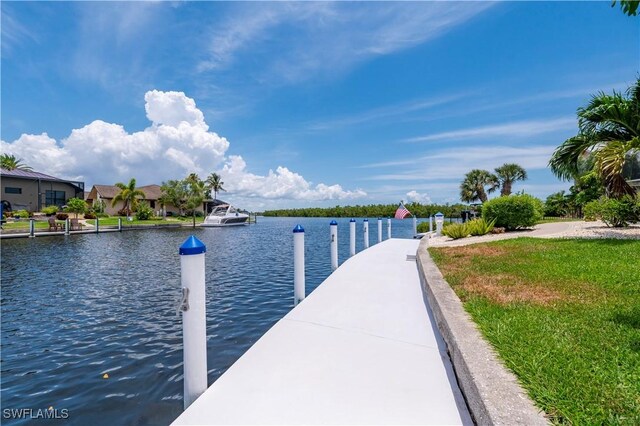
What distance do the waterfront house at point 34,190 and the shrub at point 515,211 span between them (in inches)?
2050

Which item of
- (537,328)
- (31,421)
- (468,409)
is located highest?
(537,328)

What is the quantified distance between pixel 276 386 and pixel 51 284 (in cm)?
1015

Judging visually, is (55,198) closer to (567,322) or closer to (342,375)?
(342,375)

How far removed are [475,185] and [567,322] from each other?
50317mm

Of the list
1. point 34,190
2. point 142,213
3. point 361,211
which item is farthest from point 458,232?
point 361,211

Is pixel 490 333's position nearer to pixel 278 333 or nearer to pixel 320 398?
pixel 320 398

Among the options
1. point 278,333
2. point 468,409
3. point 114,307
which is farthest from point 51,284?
point 468,409

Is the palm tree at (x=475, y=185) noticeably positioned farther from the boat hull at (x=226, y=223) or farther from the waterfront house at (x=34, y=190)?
the waterfront house at (x=34, y=190)

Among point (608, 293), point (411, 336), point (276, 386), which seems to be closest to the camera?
point (276, 386)

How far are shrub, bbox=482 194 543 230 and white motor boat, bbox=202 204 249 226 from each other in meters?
38.0

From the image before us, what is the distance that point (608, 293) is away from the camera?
4590mm

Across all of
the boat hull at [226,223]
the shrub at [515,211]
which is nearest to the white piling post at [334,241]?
the shrub at [515,211]

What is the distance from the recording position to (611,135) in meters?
9.20

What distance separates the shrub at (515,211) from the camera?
1378 cm
